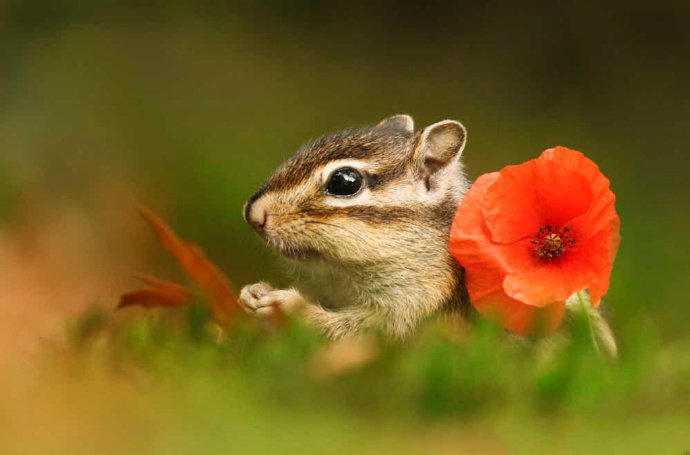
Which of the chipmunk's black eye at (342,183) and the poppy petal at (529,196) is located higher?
the chipmunk's black eye at (342,183)

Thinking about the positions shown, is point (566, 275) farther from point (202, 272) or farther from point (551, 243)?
point (202, 272)

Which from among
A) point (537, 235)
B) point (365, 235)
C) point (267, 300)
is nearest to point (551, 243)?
point (537, 235)

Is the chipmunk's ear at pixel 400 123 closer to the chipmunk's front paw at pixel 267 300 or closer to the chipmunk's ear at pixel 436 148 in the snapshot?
the chipmunk's ear at pixel 436 148

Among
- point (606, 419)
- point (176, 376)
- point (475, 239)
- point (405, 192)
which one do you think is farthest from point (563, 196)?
point (176, 376)

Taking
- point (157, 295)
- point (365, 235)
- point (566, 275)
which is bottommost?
point (566, 275)

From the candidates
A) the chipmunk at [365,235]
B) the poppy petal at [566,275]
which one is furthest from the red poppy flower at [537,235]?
the chipmunk at [365,235]

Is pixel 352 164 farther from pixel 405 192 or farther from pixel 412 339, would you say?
pixel 412 339

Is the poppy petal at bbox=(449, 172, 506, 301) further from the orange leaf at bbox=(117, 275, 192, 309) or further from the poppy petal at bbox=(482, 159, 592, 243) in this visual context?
the orange leaf at bbox=(117, 275, 192, 309)
